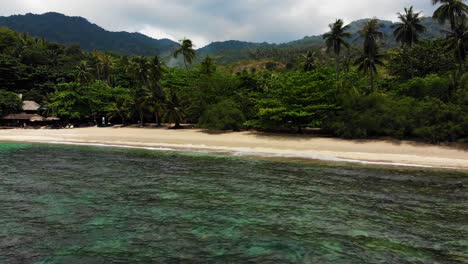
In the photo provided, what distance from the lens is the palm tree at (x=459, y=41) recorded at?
4206 centimetres


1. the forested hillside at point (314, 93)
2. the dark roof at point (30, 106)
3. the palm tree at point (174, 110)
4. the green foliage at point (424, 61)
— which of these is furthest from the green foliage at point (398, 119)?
the dark roof at point (30, 106)

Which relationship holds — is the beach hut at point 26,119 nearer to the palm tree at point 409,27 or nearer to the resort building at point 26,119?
the resort building at point 26,119

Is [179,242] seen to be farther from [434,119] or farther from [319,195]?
[434,119]

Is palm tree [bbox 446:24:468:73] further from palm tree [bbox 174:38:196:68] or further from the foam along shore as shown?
palm tree [bbox 174:38:196:68]

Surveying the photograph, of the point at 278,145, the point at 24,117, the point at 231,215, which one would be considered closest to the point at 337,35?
the point at 278,145

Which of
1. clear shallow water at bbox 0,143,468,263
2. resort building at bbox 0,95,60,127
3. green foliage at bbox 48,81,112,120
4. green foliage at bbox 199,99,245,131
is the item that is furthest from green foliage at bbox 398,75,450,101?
resort building at bbox 0,95,60,127

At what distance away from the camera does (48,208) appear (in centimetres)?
1321

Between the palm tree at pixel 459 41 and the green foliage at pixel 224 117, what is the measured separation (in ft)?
95.4

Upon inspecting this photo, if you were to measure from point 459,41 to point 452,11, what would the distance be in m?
4.38

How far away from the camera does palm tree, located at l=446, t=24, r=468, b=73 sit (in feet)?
138

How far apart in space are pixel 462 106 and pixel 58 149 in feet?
129

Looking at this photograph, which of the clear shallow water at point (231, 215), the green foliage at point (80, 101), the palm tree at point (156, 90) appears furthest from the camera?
the green foliage at point (80, 101)

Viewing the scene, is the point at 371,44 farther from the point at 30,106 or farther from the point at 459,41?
the point at 30,106

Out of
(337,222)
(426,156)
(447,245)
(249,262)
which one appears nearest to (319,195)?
(337,222)
